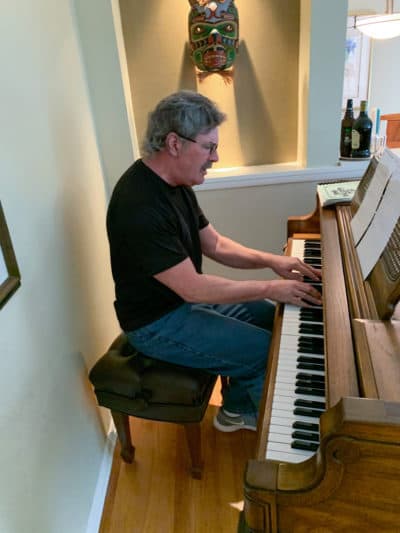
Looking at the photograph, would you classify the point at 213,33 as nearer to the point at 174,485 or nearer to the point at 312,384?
the point at 312,384

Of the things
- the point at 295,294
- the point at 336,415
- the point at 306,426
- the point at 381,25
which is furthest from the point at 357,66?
the point at 336,415

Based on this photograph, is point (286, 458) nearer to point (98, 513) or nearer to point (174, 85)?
point (98, 513)

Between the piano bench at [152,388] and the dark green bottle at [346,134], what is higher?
the dark green bottle at [346,134]

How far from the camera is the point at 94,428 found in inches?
58.1

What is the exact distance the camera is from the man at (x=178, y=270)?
3.90 feet

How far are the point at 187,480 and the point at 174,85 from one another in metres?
1.82

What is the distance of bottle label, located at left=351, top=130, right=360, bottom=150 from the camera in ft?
6.88

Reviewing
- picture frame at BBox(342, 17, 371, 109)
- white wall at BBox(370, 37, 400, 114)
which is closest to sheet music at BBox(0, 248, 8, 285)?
picture frame at BBox(342, 17, 371, 109)

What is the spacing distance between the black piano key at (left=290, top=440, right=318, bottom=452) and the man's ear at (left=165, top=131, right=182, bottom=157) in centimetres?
86

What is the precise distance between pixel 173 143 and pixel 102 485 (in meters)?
1.21

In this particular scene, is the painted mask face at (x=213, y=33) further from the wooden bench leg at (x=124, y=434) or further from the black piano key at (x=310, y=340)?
the wooden bench leg at (x=124, y=434)

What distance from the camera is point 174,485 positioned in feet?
4.89

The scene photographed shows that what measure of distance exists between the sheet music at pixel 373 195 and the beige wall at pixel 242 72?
106 cm

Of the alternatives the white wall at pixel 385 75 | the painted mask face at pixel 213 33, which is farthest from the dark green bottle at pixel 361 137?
the white wall at pixel 385 75
